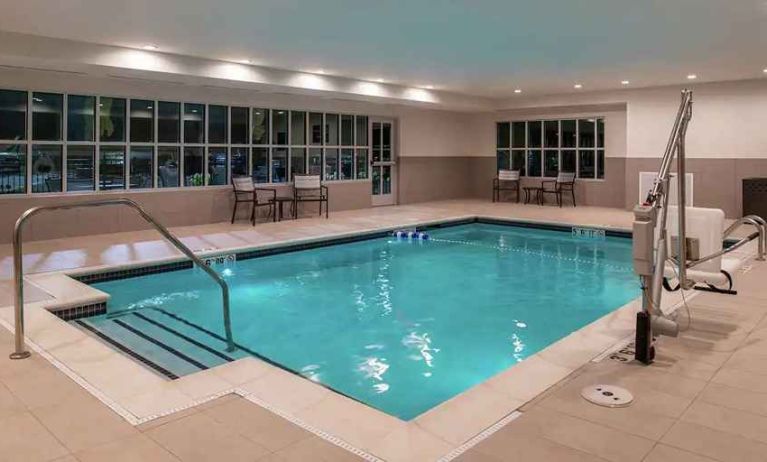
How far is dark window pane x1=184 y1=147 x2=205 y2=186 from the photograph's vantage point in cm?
948

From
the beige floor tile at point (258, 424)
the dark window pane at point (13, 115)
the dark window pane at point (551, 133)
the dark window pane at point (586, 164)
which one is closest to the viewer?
the beige floor tile at point (258, 424)

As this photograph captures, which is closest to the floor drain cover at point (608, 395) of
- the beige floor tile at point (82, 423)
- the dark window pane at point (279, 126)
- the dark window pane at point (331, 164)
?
the beige floor tile at point (82, 423)

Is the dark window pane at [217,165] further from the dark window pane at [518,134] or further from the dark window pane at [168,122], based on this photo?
the dark window pane at [518,134]

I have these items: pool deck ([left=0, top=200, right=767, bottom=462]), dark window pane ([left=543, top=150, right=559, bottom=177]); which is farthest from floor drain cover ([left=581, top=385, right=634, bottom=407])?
dark window pane ([left=543, top=150, right=559, bottom=177])

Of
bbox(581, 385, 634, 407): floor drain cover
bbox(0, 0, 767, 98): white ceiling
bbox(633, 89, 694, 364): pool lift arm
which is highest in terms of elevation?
bbox(0, 0, 767, 98): white ceiling

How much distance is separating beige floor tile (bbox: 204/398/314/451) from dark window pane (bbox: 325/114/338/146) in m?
9.16

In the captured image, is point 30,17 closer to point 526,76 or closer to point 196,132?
point 196,132

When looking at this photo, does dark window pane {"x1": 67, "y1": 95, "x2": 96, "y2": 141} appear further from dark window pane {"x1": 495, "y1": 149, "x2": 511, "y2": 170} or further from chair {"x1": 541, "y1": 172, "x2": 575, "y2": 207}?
dark window pane {"x1": 495, "y1": 149, "x2": 511, "y2": 170}

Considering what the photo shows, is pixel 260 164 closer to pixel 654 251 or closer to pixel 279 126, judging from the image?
pixel 279 126

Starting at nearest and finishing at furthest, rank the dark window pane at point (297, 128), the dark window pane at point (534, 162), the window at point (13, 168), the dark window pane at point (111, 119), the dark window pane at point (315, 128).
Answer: the window at point (13, 168) < the dark window pane at point (111, 119) < the dark window pane at point (297, 128) < the dark window pane at point (315, 128) < the dark window pane at point (534, 162)

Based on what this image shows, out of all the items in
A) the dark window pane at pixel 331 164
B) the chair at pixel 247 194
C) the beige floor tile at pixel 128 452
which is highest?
the dark window pane at pixel 331 164

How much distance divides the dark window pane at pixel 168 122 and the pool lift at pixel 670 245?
748cm

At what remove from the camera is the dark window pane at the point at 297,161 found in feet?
36.0

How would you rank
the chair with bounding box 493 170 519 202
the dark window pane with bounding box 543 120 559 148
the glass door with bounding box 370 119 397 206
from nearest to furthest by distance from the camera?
the glass door with bounding box 370 119 397 206, the dark window pane with bounding box 543 120 559 148, the chair with bounding box 493 170 519 202
